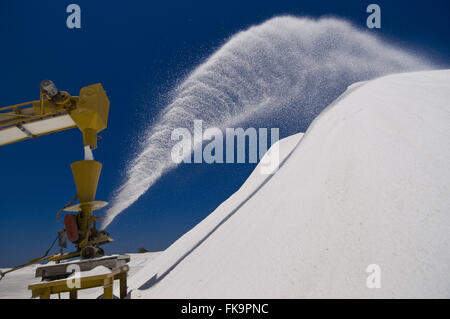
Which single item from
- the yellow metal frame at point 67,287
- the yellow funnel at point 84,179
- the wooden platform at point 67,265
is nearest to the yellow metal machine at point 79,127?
the yellow funnel at point 84,179

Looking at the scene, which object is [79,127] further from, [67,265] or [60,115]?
[67,265]

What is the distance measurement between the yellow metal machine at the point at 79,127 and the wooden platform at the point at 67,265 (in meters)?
0.36

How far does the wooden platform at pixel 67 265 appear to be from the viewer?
363cm

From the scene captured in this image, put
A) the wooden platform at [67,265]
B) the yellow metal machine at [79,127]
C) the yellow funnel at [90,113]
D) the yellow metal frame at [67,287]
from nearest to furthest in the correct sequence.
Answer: the yellow metal frame at [67,287], the wooden platform at [67,265], the yellow metal machine at [79,127], the yellow funnel at [90,113]

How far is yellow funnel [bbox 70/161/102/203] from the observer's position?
15.2 feet

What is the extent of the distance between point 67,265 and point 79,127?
109 inches

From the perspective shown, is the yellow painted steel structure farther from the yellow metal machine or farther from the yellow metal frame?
the yellow metal frame

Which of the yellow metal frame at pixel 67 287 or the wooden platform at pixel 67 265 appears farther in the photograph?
the wooden platform at pixel 67 265

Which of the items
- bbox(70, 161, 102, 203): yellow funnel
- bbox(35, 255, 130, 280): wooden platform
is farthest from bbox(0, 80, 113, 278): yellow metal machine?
bbox(35, 255, 130, 280): wooden platform

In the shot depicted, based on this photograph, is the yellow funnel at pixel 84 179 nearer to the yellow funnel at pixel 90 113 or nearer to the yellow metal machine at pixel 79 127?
the yellow metal machine at pixel 79 127
